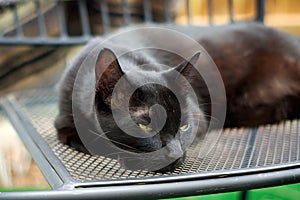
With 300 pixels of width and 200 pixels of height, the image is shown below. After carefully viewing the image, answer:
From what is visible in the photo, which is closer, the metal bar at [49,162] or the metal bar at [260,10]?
the metal bar at [49,162]

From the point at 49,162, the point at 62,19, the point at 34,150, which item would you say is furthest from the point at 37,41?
the point at 49,162

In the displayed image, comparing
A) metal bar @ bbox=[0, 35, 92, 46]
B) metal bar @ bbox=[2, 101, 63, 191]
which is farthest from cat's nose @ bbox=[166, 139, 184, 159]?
metal bar @ bbox=[0, 35, 92, 46]

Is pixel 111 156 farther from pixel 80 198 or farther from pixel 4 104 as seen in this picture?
pixel 4 104

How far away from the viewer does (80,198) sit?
2.33 ft

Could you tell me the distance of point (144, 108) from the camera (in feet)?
3.10

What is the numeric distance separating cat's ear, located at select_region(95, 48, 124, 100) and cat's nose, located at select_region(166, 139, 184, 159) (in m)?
0.21

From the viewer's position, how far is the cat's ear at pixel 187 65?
1.00 metres

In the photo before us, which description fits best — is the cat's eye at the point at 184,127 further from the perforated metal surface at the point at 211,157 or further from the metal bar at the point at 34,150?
the metal bar at the point at 34,150

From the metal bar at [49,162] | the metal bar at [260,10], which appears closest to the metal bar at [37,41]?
the metal bar at [49,162]

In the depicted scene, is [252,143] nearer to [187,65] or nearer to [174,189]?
[187,65]

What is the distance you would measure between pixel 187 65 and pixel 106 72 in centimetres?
23

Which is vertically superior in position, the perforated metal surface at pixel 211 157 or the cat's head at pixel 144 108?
the cat's head at pixel 144 108

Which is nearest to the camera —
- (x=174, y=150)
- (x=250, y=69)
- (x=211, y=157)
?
(x=174, y=150)

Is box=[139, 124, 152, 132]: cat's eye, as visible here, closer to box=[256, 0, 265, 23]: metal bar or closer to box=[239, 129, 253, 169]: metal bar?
box=[239, 129, 253, 169]: metal bar
